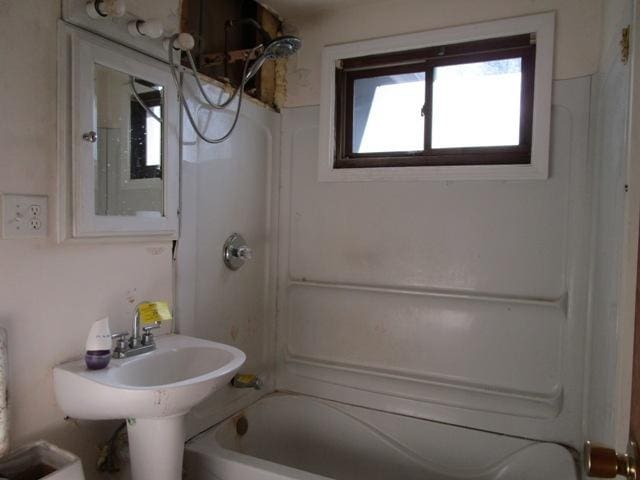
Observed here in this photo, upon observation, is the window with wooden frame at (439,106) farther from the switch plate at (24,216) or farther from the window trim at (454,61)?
the switch plate at (24,216)

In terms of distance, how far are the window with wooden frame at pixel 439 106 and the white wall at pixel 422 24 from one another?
0.11 metres

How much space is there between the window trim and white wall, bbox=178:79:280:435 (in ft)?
1.05

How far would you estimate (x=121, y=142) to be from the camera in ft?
4.72

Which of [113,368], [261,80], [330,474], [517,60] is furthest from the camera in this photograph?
[261,80]

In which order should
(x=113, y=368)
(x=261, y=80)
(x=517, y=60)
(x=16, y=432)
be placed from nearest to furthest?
(x=16, y=432), (x=113, y=368), (x=517, y=60), (x=261, y=80)

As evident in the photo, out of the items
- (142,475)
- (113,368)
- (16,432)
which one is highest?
(113,368)

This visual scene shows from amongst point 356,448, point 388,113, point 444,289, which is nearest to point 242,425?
point 356,448

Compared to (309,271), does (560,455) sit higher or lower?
lower

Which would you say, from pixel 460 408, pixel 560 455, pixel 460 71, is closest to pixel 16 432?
pixel 460 408

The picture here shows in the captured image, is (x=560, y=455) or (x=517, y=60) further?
(x=517, y=60)

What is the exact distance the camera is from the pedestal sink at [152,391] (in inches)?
46.0

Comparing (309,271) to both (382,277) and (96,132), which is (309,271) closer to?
(382,277)

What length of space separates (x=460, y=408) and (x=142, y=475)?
1.38 m

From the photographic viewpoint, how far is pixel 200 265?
1.84 m
